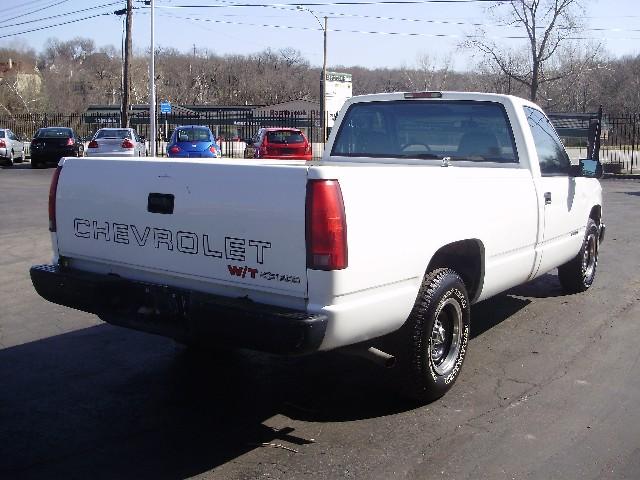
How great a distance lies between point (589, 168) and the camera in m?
6.80

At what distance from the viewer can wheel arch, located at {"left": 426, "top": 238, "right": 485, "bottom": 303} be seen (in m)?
4.68

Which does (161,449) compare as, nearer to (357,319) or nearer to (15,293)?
(357,319)

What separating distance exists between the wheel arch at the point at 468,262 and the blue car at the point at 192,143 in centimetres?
2021

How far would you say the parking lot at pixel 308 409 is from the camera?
369cm

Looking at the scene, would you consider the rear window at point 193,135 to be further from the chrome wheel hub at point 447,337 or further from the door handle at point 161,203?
the door handle at point 161,203

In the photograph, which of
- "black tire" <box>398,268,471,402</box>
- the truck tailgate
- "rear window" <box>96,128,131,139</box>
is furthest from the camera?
"rear window" <box>96,128,131,139</box>

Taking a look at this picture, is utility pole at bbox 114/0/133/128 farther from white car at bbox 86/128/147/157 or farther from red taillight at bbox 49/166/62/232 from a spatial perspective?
red taillight at bbox 49/166/62/232

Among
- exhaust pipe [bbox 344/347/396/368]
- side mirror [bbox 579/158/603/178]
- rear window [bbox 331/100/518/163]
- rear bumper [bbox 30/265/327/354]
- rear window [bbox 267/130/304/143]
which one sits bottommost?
exhaust pipe [bbox 344/347/396/368]

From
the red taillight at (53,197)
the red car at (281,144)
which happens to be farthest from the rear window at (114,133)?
the red taillight at (53,197)

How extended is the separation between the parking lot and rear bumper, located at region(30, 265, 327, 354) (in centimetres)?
59

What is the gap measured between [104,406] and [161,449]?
77 cm

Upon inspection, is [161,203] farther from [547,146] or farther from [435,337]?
[547,146]

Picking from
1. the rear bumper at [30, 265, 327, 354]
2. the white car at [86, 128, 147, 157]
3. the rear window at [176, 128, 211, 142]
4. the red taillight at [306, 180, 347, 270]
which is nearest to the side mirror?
the red taillight at [306, 180, 347, 270]

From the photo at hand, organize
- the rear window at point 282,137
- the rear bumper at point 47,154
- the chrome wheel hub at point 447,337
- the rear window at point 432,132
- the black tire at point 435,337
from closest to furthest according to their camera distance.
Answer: the black tire at point 435,337 → the chrome wheel hub at point 447,337 → the rear window at point 432,132 → the rear window at point 282,137 → the rear bumper at point 47,154
